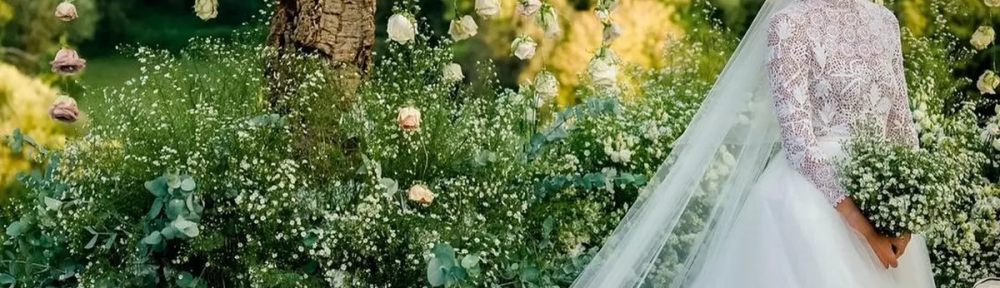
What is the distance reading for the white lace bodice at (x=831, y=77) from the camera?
3158 millimetres

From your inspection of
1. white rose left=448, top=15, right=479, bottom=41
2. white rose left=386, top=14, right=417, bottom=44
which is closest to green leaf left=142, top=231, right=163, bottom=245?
white rose left=386, top=14, right=417, bottom=44

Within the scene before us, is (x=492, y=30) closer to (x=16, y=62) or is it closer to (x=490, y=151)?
(x=16, y=62)

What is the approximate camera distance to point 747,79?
3.35 metres

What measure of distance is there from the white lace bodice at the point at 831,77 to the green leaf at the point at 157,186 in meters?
1.69

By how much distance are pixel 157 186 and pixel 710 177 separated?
60.1 inches

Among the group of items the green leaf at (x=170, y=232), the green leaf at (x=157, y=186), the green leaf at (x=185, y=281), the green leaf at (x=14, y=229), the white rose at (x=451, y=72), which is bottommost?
the green leaf at (x=14, y=229)

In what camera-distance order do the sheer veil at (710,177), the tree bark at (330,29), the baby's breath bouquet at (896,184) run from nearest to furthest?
Result: the baby's breath bouquet at (896,184), the sheer veil at (710,177), the tree bark at (330,29)

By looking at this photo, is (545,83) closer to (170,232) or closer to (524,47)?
(524,47)

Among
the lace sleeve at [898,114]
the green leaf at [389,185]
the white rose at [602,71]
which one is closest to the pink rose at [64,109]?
the green leaf at [389,185]

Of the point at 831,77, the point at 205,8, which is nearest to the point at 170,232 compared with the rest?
the point at 205,8

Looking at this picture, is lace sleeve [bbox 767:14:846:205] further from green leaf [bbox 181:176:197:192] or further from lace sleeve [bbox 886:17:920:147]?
green leaf [bbox 181:176:197:192]

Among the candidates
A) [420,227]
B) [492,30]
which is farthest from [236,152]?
[492,30]

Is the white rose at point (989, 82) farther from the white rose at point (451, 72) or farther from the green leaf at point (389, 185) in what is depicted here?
the green leaf at point (389, 185)

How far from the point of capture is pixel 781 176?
10.6 ft
